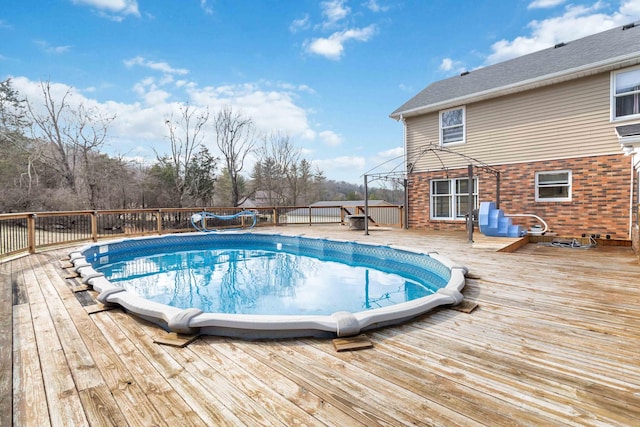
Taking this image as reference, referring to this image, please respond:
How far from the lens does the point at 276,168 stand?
26.0m

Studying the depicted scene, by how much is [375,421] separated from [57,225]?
40.9 feet

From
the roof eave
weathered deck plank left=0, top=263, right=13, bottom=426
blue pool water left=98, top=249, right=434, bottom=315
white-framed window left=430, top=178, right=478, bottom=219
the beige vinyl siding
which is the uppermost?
the roof eave

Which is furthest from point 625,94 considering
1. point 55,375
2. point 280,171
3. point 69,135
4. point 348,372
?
point 69,135

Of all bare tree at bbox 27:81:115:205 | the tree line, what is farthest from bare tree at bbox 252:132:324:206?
bare tree at bbox 27:81:115:205

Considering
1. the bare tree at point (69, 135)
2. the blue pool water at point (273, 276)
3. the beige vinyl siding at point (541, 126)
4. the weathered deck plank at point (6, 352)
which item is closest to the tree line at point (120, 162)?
the bare tree at point (69, 135)

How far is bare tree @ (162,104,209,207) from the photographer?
64.5ft

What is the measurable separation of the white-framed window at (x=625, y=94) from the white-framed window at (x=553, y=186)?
5.05ft

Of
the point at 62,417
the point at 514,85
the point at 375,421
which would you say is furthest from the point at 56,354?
the point at 514,85

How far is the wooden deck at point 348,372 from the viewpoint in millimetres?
1508

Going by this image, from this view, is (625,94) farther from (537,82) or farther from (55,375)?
(55,375)

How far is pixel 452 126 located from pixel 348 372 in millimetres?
9120

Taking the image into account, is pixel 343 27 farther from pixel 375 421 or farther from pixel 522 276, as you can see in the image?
pixel 375 421

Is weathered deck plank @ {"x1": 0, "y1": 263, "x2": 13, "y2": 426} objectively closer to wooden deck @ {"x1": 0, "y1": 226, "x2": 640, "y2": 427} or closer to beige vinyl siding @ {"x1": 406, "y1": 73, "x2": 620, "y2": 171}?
wooden deck @ {"x1": 0, "y1": 226, "x2": 640, "y2": 427}

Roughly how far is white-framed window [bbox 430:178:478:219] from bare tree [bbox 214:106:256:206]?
13672mm
